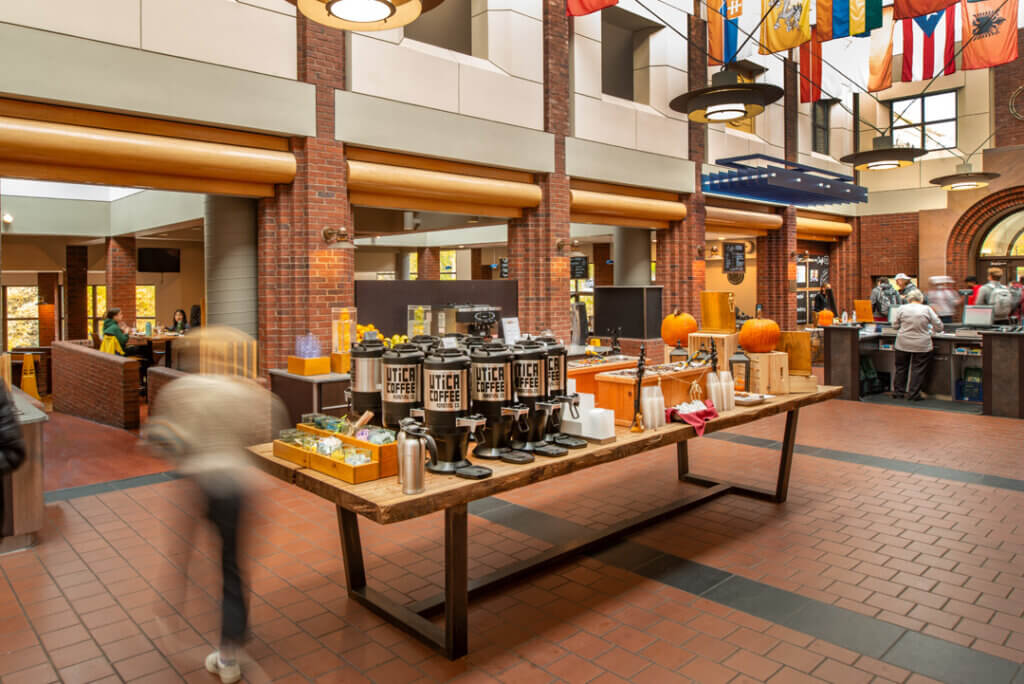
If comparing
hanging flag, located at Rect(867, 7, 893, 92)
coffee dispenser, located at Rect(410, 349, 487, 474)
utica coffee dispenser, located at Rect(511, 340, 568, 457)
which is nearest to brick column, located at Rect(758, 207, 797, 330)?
hanging flag, located at Rect(867, 7, 893, 92)

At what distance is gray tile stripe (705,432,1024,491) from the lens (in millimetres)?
6086

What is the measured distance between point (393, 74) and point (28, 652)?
668 cm

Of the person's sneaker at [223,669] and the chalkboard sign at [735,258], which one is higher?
the chalkboard sign at [735,258]

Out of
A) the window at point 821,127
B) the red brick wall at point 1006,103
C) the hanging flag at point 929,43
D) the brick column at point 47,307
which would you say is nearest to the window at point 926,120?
the red brick wall at point 1006,103

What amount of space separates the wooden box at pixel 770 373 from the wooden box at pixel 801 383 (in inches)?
3.0

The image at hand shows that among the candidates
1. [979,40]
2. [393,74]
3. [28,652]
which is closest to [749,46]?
[979,40]

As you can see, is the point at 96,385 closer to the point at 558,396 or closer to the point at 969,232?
the point at 558,396

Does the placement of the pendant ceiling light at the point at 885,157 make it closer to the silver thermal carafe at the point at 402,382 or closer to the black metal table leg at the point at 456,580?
the silver thermal carafe at the point at 402,382

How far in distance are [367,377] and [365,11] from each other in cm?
228

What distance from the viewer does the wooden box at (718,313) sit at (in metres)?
5.47

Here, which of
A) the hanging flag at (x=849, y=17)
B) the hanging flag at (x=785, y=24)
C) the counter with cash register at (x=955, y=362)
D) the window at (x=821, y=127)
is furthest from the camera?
the window at (x=821, y=127)

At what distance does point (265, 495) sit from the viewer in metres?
5.86

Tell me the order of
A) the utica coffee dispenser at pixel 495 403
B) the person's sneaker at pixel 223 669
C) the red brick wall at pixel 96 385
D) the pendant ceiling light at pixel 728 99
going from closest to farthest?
the person's sneaker at pixel 223 669 → the utica coffee dispenser at pixel 495 403 → the pendant ceiling light at pixel 728 99 → the red brick wall at pixel 96 385

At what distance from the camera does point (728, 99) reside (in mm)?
7980
